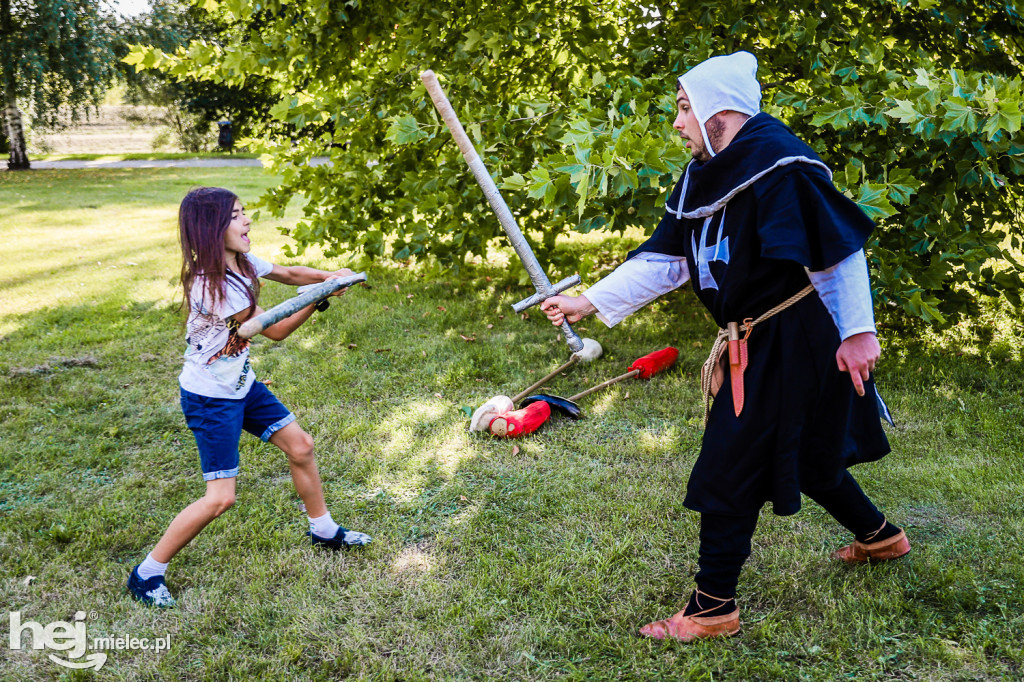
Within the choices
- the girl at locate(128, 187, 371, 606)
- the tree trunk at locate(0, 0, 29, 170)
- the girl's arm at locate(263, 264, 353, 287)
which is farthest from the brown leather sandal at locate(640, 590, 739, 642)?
the tree trunk at locate(0, 0, 29, 170)

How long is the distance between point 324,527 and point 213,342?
3.60 feet

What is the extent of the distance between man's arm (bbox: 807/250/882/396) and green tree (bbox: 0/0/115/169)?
22.1m

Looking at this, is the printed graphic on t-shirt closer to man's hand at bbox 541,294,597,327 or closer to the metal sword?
the metal sword

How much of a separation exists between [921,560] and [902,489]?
799mm

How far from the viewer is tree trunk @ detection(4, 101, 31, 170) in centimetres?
2134

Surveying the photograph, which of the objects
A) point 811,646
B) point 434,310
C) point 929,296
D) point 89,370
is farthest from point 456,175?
point 811,646

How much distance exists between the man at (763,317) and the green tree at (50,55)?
850 inches

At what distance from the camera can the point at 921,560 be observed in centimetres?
343

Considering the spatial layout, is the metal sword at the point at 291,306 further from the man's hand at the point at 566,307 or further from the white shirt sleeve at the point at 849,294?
the white shirt sleeve at the point at 849,294

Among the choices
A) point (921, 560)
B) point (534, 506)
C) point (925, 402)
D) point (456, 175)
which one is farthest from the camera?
point (456, 175)

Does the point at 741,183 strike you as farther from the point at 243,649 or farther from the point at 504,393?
the point at 504,393

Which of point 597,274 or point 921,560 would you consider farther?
point 597,274

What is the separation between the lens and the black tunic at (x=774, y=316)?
2.55m

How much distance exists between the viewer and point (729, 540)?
9.34ft
